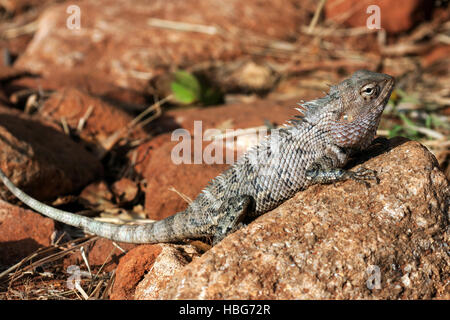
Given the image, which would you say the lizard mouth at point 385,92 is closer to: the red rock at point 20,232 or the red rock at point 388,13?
the red rock at point 20,232

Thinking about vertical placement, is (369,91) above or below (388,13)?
above

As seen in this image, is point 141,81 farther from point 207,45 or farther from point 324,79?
point 324,79

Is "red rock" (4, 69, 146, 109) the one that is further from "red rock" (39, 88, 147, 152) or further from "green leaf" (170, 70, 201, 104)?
"red rock" (39, 88, 147, 152)

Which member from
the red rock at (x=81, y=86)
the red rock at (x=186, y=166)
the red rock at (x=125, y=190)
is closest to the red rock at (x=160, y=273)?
the red rock at (x=186, y=166)

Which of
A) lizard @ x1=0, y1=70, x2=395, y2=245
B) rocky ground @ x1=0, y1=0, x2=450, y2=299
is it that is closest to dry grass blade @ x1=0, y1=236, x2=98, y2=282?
rocky ground @ x1=0, y1=0, x2=450, y2=299

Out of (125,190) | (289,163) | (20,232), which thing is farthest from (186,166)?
(20,232)

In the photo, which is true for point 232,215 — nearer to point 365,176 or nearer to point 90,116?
point 365,176
